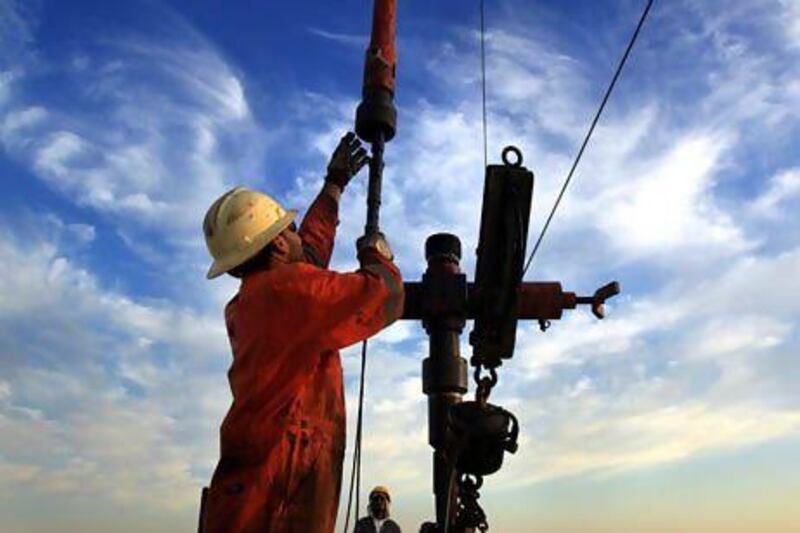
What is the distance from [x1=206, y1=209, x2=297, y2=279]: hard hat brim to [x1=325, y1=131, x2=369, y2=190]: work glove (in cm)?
105

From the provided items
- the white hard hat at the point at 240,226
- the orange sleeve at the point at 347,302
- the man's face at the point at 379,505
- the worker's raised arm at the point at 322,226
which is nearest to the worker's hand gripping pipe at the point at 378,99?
the worker's raised arm at the point at 322,226

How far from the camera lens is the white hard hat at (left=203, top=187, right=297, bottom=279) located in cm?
375

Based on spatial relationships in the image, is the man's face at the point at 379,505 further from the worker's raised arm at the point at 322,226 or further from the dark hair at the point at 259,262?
the dark hair at the point at 259,262

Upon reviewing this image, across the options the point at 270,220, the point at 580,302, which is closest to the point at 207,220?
the point at 270,220

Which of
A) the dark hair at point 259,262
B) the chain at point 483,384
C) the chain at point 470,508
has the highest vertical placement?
the dark hair at point 259,262

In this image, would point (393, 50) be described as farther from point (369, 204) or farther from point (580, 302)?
point (580, 302)

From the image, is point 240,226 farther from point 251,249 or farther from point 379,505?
point 379,505

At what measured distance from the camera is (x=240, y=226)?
379 cm

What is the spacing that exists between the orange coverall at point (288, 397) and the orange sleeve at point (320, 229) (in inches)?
43.9

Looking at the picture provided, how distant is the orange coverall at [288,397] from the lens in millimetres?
3326

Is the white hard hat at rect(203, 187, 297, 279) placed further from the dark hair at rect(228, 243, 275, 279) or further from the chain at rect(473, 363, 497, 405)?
the chain at rect(473, 363, 497, 405)

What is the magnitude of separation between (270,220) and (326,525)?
4.96 feet

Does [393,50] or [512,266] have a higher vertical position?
[393,50]

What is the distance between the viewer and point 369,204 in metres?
4.57
